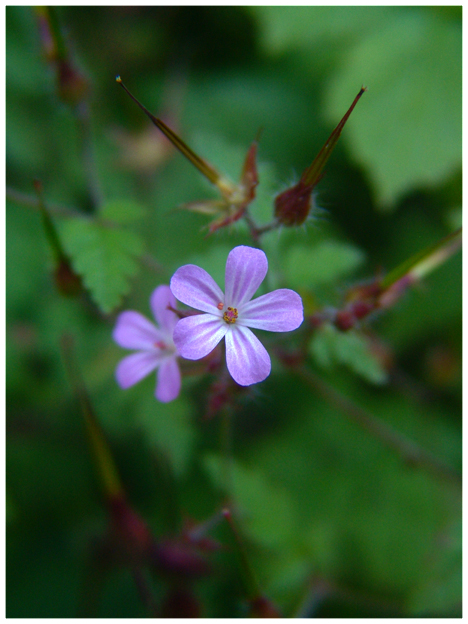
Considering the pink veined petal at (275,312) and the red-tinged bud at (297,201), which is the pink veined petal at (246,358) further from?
the red-tinged bud at (297,201)

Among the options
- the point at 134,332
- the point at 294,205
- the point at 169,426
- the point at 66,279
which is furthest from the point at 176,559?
the point at 294,205

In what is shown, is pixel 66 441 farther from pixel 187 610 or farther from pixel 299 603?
pixel 299 603

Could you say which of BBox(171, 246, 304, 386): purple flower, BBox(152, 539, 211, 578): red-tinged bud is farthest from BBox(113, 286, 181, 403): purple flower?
BBox(152, 539, 211, 578): red-tinged bud

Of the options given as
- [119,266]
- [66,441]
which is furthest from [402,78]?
[66,441]

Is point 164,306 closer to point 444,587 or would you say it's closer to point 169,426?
point 169,426

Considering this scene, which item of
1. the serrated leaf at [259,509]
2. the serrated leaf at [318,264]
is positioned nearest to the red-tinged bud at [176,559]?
the serrated leaf at [259,509]
